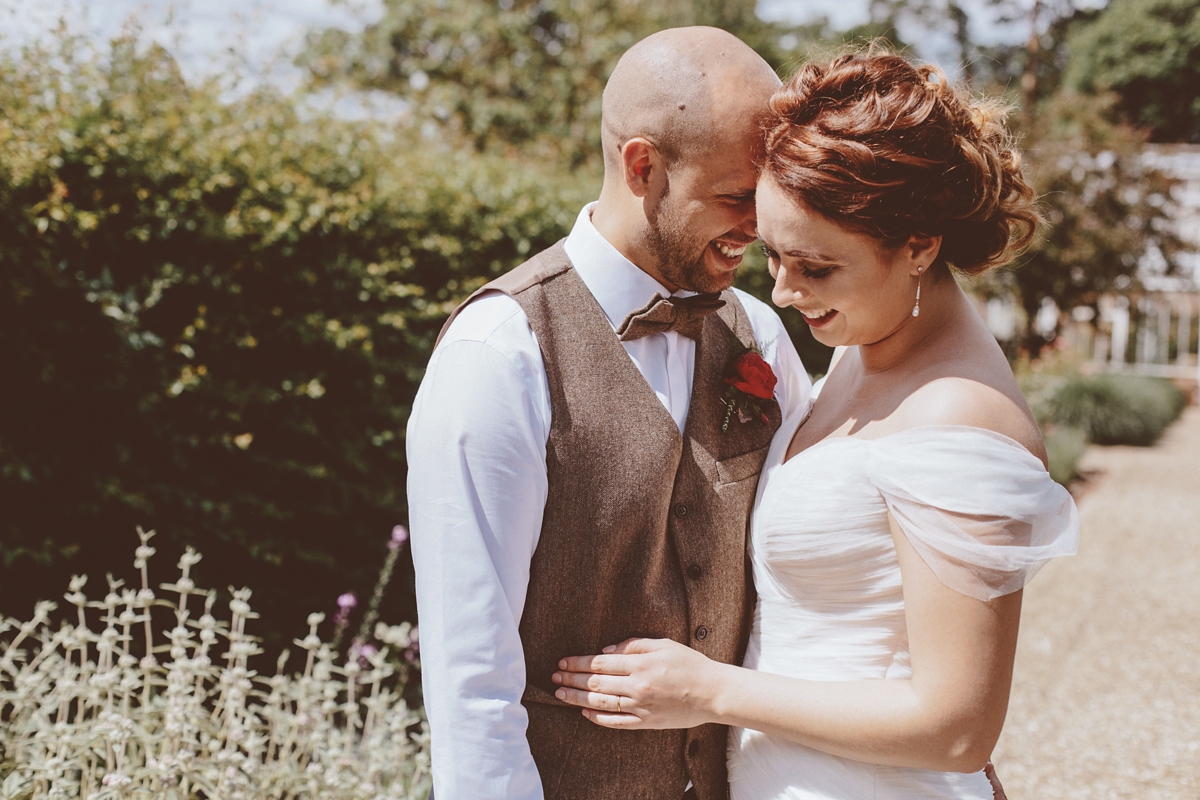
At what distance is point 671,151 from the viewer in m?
1.72

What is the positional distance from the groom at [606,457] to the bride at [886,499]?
84 millimetres

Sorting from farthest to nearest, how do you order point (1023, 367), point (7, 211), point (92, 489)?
point (1023, 367) < point (92, 489) < point (7, 211)

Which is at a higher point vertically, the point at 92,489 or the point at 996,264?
the point at 996,264

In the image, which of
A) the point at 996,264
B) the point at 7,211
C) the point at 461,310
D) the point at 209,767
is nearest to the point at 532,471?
the point at 461,310

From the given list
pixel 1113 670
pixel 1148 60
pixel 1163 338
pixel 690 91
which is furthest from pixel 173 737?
pixel 1148 60

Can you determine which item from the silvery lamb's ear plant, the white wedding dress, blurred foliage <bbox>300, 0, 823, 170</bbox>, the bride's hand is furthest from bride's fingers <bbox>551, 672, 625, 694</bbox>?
blurred foliage <bbox>300, 0, 823, 170</bbox>

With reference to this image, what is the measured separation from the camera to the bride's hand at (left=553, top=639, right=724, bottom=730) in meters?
1.58

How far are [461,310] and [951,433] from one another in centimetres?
89

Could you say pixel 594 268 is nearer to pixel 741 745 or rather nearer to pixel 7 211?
pixel 741 745

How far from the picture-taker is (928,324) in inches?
68.4

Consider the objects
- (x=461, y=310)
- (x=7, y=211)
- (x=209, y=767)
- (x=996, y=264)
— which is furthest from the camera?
(x=7, y=211)

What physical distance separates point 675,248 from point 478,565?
0.74 meters

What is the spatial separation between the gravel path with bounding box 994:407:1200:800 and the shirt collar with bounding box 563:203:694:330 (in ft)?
12.3

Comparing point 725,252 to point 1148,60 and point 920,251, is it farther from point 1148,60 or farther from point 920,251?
point 1148,60
